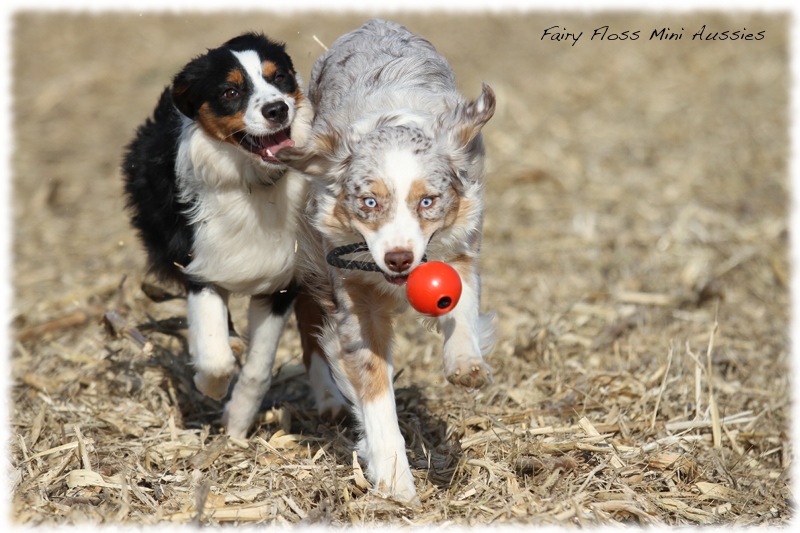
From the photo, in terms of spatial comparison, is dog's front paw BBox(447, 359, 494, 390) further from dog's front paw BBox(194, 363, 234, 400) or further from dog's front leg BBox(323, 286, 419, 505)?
dog's front paw BBox(194, 363, 234, 400)

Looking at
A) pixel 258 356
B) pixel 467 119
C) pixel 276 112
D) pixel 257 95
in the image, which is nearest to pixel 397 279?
pixel 467 119

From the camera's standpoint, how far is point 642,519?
4105 millimetres

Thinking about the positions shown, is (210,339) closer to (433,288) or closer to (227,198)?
(227,198)

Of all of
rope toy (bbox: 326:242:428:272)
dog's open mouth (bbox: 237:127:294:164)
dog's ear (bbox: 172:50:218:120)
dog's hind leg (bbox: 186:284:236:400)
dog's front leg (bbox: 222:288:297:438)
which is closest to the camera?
rope toy (bbox: 326:242:428:272)

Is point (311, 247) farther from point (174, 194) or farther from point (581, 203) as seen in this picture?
point (581, 203)

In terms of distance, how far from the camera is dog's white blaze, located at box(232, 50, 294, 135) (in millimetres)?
4438

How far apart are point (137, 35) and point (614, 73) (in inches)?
309

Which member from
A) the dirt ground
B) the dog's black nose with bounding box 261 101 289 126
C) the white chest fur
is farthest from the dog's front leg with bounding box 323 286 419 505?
the dog's black nose with bounding box 261 101 289 126

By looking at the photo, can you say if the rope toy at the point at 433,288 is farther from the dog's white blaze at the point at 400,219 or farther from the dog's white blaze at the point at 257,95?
the dog's white blaze at the point at 257,95

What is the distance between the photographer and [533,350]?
19.9ft

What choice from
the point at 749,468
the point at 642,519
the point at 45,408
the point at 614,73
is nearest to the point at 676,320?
the point at 749,468

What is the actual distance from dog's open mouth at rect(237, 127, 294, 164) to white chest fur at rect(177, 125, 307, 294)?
0.53 ft

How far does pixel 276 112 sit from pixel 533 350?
2.52 m

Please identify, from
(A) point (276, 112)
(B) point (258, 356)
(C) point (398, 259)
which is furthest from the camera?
(B) point (258, 356)
